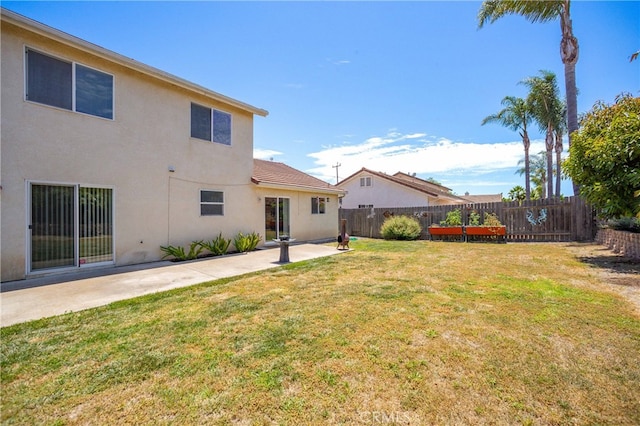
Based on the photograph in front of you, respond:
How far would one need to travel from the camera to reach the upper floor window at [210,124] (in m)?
10.2

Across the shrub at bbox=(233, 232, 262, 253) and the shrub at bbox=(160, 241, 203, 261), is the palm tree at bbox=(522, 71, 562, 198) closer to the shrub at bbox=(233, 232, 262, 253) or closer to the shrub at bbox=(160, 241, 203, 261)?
the shrub at bbox=(233, 232, 262, 253)

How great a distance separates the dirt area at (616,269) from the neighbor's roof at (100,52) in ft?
40.5

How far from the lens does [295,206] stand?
553 inches

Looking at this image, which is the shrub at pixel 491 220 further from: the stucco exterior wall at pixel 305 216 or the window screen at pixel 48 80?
the window screen at pixel 48 80

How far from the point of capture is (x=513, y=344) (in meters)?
3.31

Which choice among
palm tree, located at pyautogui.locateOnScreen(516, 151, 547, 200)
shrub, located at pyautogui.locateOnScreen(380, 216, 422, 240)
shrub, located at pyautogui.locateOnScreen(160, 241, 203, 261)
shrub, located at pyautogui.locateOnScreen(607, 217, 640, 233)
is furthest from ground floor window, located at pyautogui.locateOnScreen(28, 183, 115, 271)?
palm tree, located at pyautogui.locateOnScreen(516, 151, 547, 200)

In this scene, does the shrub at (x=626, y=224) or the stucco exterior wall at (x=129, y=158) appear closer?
the stucco exterior wall at (x=129, y=158)

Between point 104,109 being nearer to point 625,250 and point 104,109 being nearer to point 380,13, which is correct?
point 380,13

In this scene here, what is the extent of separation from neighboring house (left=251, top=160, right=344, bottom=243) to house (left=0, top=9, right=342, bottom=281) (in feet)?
5.15

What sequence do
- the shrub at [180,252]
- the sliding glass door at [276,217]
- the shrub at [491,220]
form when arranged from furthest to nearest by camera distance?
the shrub at [491,220]
the sliding glass door at [276,217]
the shrub at [180,252]

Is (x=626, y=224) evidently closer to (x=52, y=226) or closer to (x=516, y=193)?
(x=52, y=226)

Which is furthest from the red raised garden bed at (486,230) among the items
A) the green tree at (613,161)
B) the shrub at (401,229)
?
the green tree at (613,161)

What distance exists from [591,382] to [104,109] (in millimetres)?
11123

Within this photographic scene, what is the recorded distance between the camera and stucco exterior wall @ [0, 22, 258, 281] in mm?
6336
